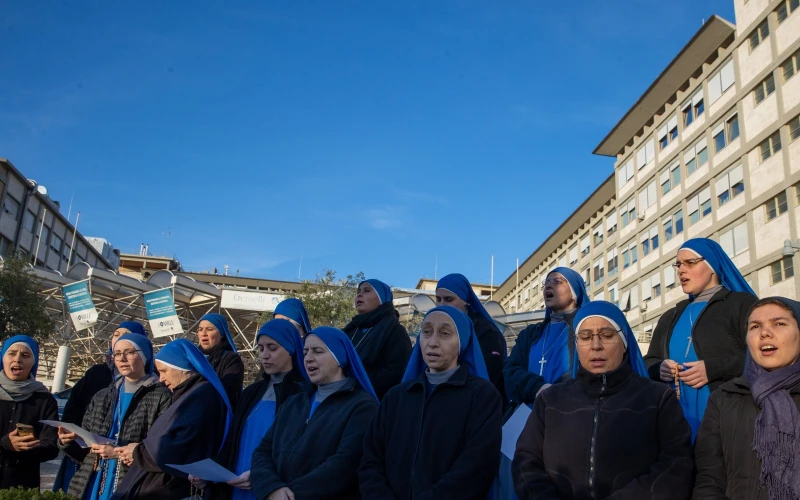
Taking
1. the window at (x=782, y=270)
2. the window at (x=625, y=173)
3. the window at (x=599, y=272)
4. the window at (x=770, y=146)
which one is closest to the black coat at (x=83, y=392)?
the window at (x=782, y=270)

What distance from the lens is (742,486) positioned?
300 cm

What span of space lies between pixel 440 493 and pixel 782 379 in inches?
64.2

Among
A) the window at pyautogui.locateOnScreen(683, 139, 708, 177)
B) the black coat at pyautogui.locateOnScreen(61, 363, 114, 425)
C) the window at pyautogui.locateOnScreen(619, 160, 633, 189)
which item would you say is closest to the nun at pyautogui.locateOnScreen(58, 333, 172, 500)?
the black coat at pyautogui.locateOnScreen(61, 363, 114, 425)

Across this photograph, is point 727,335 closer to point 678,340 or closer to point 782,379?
point 678,340

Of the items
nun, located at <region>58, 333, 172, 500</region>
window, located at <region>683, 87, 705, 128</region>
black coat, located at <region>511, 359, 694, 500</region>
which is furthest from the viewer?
window, located at <region>683, 87, 705, 128</region>

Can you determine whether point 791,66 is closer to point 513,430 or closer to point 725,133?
point 725,133

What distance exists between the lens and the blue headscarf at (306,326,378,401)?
14.9 feet

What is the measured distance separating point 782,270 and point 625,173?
18469mm

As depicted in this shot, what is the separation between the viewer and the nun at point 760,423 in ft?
9.46

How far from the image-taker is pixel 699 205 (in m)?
35.9

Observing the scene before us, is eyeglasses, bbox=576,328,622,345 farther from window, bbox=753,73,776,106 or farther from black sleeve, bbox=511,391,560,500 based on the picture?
window, bbox=753,73,776,106

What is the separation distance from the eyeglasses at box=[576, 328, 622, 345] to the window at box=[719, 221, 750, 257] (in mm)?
30603

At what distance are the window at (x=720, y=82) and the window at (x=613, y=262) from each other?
13.6 m

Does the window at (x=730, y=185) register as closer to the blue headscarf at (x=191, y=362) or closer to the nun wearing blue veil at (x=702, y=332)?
the nun wearing blue veil at (x=702, y=332)
